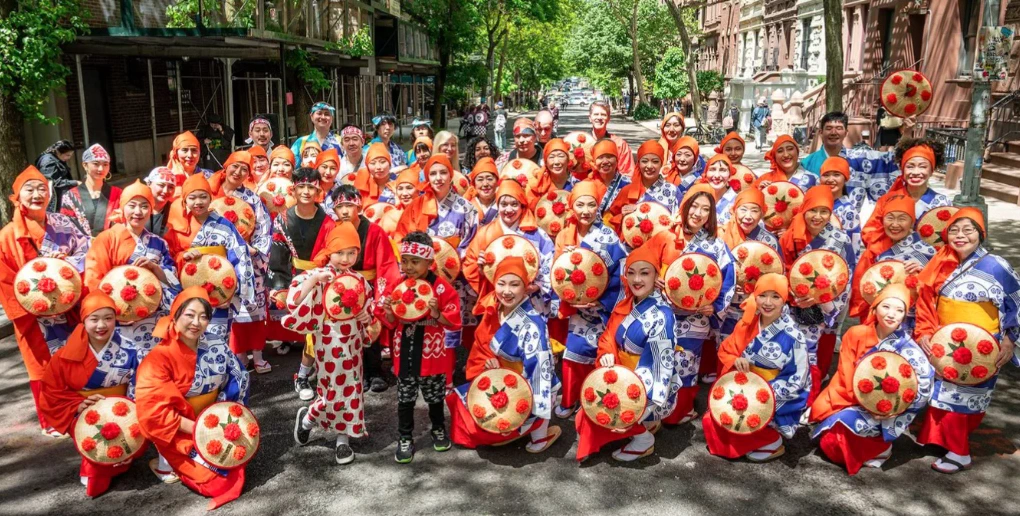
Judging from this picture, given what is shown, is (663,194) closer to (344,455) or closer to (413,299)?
(413,299)

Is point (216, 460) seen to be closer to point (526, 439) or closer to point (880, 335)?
point (526, 439)

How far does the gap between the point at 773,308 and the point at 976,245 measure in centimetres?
141

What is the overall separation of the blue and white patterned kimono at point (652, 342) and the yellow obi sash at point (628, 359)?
0.7 inches

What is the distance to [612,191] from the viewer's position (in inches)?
280

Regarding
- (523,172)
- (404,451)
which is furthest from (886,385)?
(523,172)

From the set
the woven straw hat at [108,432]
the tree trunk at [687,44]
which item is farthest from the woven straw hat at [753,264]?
the tree trunk at [687,44]

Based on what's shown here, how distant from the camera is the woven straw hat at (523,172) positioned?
7.40 metres

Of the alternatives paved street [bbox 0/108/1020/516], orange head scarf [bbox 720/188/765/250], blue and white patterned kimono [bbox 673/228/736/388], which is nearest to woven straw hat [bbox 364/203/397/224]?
paved street [bbox 0/108/1020/516]

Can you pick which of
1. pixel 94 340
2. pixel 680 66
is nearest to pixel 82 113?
pixel 94 340

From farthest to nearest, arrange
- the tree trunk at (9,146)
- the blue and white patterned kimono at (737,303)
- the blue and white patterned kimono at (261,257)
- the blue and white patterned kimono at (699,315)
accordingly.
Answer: the tree trunk at (9,146) → the blue and white patterned kimono at (261,257) → the blue and white patterned kimono at (737,303) → the blue and white patterned kimono at (699,315)

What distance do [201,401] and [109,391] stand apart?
688mm

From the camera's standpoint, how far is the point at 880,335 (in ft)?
16.1

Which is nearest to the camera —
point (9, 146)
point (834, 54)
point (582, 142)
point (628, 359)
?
point (628, 359)

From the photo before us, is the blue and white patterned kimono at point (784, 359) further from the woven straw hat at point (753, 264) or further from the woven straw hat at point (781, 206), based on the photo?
the woven straw hat at point (781, 206)
